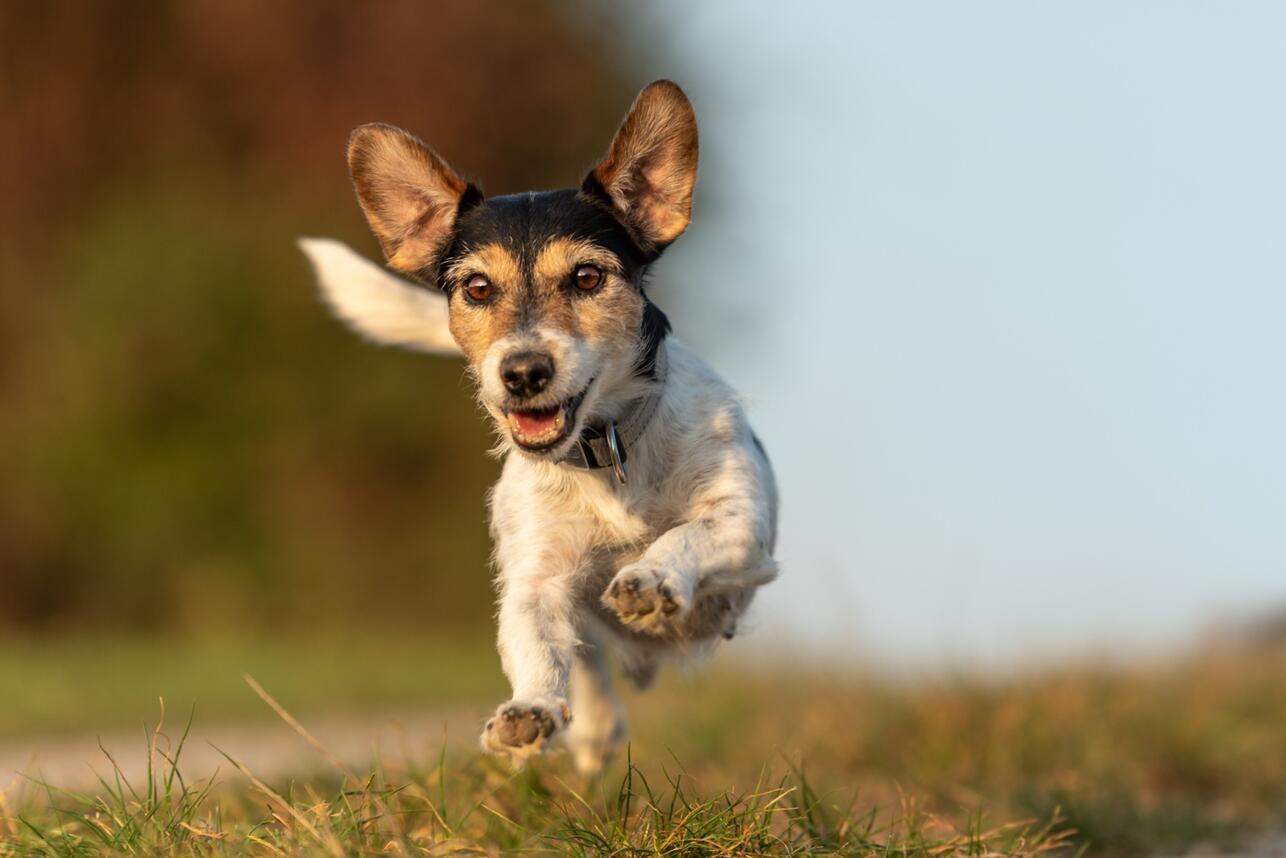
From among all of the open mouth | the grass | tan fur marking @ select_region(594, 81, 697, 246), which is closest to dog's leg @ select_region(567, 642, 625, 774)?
the grass

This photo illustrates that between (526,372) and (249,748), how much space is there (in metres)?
5.43

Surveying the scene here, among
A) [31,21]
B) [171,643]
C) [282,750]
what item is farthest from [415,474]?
[282,750]

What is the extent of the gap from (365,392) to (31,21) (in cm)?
672

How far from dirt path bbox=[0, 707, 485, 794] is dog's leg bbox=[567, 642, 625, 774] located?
0.39 m

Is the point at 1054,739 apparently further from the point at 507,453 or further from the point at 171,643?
the point at 171,643

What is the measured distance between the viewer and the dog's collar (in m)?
4.13

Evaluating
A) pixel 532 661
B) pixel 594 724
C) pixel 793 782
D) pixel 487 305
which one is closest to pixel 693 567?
pixel 532 661

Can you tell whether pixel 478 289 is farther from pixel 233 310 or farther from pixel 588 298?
pixel 233 310

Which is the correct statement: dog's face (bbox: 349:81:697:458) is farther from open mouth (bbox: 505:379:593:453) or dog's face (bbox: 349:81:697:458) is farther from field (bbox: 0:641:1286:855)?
→ field (bbox: 0:641:1286:855)

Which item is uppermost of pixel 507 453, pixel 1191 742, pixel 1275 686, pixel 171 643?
pixel 171 643

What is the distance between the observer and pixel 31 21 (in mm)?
19188

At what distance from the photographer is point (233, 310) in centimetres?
1762

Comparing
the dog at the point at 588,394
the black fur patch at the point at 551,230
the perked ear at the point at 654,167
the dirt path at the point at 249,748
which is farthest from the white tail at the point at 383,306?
the dirt path at the point at 249,748

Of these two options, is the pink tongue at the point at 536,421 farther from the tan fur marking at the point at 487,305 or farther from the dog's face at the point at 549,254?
the tan fur marking at the point at 487,305
